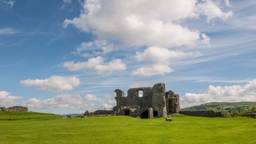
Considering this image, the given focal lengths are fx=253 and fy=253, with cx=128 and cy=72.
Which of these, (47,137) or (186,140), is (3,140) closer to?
(47,137)

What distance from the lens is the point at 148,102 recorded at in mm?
74750

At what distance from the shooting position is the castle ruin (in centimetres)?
6619

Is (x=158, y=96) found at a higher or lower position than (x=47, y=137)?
higher

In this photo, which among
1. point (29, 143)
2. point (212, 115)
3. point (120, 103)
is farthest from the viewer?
point (120, 103)

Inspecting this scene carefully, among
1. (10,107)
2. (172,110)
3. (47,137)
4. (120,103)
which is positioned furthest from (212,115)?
(10,107)

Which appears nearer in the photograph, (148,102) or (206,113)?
(206,113)

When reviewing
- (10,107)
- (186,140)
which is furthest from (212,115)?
(10,107)

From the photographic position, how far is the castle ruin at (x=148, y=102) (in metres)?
66.2

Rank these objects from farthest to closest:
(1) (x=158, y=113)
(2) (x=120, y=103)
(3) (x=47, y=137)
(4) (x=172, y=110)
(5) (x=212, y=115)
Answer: (2) (x=120, y=103)
(4) (x=172, y=110)
(1) (x=158, y=113)
(5) (x=212, y=115)
(3) (x=47, y=137)

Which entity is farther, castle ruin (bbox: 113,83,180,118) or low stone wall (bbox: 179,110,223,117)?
castle ruin (bbox: 113,83,180,118)

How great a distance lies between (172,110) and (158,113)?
→ 6.46 m

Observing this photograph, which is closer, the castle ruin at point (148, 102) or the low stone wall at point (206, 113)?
the low stone wall at point (206, 113)

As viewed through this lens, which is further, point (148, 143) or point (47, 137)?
point (47, 137)

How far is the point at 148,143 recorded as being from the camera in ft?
67.7
